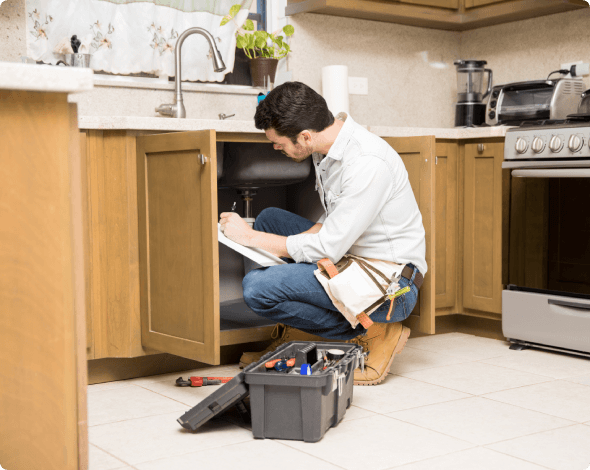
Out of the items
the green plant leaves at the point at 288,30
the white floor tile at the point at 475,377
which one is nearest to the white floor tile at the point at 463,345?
the white floor tile at the point at 475,377

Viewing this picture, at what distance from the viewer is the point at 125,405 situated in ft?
6.89

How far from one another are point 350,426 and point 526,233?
1284 millimetres

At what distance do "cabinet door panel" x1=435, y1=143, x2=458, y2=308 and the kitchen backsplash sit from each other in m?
0.57

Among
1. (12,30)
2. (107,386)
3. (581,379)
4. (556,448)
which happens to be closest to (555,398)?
(581,379)

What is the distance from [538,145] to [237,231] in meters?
1.20

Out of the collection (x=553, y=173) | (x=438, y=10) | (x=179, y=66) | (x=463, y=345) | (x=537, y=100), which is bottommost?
(x=463, y=345)

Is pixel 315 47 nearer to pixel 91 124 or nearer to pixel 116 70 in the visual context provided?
pixel 116 70

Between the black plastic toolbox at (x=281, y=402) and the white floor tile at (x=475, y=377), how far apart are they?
1.95 ft

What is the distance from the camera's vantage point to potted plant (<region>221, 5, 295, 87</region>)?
2998 mm

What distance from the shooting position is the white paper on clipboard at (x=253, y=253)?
2219mm

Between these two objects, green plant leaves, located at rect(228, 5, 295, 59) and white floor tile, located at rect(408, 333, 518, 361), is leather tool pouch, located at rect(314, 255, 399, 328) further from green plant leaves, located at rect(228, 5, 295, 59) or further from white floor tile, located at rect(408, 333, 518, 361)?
green plant leaves, located at rect(228, 5, 295, 59)

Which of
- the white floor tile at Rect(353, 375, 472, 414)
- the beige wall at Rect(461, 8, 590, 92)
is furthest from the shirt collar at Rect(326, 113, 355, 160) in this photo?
the beige wall at Rect(461, 8, 590, 92)

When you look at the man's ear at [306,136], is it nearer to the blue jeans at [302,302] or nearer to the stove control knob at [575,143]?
the blue jeans at [302,302]

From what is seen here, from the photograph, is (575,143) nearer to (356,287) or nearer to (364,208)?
(364,208)
